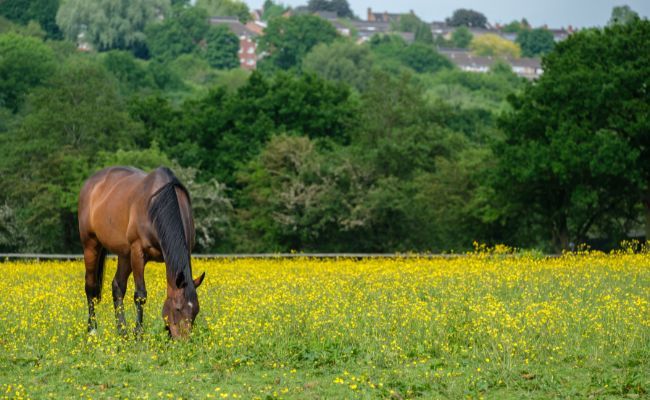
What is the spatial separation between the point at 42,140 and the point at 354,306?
155 feet

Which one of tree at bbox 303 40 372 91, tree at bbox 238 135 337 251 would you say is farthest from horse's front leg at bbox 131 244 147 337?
tree at bbox 303 40 372 91

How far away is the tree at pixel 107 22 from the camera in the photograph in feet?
595

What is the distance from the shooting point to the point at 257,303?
17.0m

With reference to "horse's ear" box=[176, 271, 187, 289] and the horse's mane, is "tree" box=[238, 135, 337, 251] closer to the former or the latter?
the horse's mane

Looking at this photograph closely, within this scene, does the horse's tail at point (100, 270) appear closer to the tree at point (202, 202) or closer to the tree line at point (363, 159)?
the tree line at point (363, 159)

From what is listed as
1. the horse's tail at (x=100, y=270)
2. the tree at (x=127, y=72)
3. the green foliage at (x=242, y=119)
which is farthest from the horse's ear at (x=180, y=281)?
the tree at (x=127, y=72)

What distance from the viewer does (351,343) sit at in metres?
14.2

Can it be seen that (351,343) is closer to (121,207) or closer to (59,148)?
(121,207)

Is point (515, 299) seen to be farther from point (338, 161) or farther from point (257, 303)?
point (338, 161)

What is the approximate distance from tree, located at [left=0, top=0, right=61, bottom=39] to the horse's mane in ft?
556

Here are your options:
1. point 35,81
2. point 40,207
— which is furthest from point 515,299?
point 35,81

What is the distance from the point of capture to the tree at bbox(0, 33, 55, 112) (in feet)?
315

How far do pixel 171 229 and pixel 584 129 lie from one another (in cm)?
3072

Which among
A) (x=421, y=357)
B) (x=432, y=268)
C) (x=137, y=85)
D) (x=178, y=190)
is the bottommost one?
(x=137, y=85)
